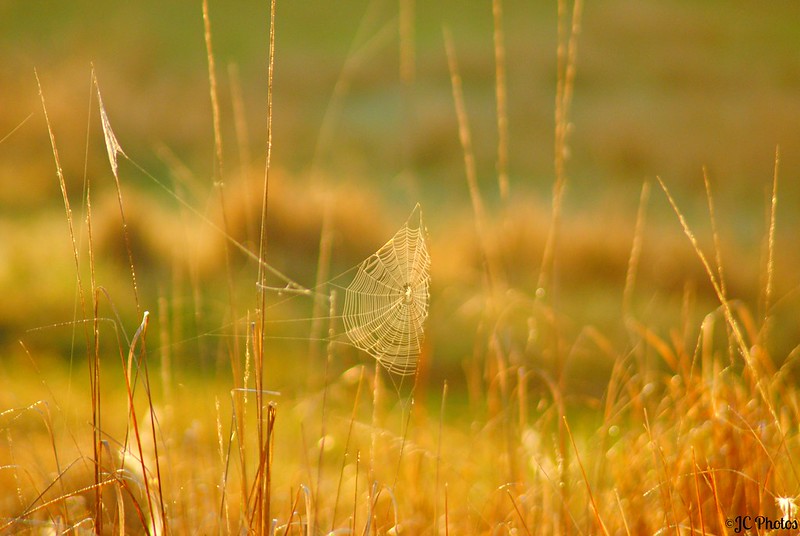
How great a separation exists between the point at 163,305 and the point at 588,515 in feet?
2.83

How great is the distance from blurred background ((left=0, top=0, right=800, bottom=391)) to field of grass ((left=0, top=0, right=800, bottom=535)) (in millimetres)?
38

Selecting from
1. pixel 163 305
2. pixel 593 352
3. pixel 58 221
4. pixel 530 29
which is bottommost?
pixel 593 352

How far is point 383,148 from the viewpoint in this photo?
670cm

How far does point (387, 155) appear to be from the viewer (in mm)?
6625

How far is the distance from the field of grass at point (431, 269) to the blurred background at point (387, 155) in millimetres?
38

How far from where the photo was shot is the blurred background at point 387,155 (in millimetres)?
3521

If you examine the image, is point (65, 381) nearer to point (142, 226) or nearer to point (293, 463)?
point (293, 463)

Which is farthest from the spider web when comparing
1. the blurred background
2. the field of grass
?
the blurred background

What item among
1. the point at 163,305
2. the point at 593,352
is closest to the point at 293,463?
the point at 163,305

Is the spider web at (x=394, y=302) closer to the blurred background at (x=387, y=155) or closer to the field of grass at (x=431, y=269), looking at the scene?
the field of grass at (x=431, y=269)

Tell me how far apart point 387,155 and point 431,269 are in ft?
11.0

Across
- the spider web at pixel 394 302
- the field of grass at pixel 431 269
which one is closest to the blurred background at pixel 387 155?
the field of grass at pixel 431 269

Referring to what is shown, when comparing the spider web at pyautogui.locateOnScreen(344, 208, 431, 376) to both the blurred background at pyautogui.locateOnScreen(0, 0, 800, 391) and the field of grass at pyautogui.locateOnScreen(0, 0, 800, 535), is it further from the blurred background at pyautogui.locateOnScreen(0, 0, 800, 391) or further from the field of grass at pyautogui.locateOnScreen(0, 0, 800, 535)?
the blurred background at pyautogui.locateOnScreen(0, 0, 800, 391)

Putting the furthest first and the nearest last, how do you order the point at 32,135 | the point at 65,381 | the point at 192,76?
the point at 192,76
the point at 32,135
the point at 65,381
